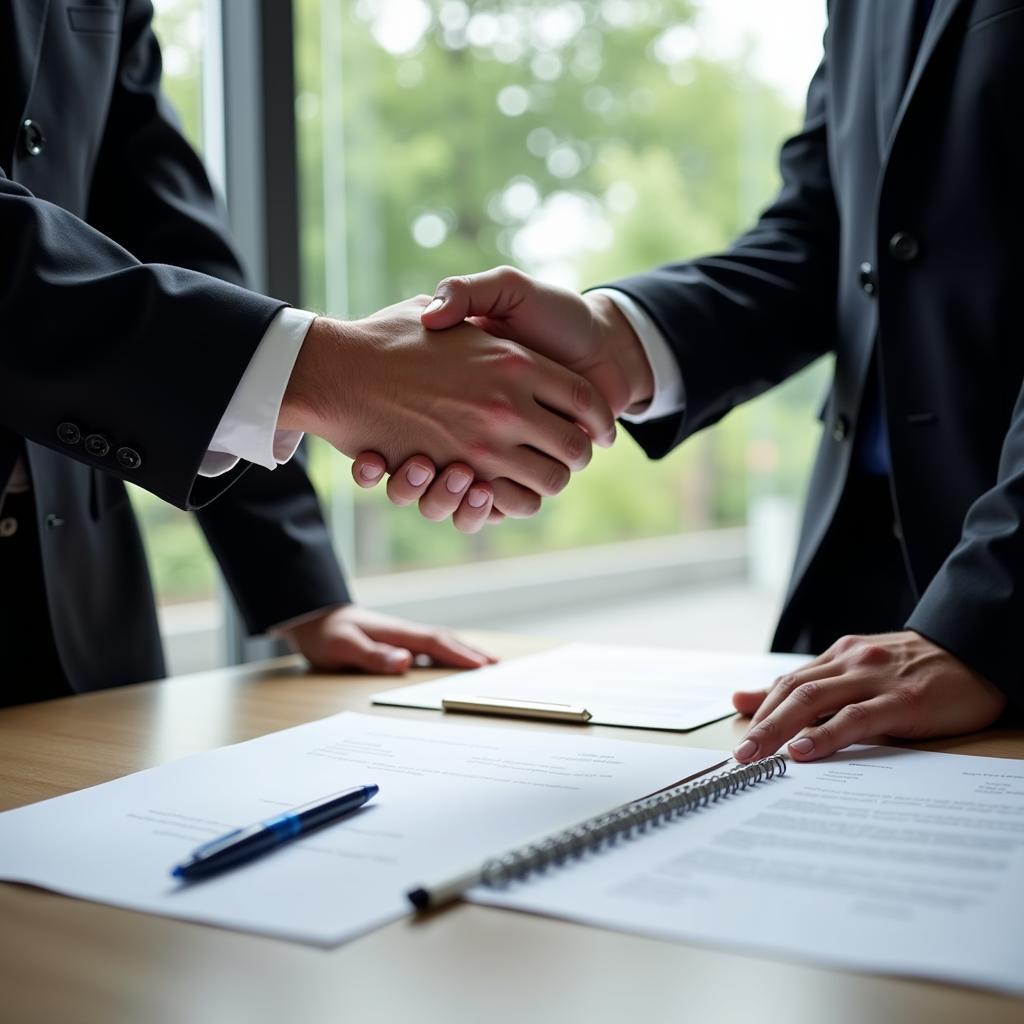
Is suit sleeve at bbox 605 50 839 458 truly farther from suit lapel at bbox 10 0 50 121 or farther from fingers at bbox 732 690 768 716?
suit lapel at bbox 10 0 50 121

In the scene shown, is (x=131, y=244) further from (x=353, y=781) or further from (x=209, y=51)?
(x=209, y=51)

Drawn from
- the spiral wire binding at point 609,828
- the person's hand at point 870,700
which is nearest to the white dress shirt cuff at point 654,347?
the person's hand at point 870,700

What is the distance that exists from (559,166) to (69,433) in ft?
13.3

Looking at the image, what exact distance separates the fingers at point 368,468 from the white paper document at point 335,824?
1.11 feet

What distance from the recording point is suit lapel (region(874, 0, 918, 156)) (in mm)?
1389

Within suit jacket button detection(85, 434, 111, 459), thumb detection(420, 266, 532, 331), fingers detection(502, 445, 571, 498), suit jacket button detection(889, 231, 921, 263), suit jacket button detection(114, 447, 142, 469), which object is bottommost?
fingers detection(502, 445, 571, 498)

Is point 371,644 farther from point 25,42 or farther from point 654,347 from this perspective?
point 25,42

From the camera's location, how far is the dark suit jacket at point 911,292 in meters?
1.30

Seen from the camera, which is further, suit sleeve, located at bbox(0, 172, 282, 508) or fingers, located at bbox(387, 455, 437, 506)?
fingers, located at bbox(387, 455, 437, 506)

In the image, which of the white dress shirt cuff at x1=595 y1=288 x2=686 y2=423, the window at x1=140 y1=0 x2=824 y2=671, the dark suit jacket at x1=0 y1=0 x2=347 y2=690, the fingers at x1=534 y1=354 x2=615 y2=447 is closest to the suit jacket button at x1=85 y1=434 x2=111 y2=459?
the dark suit jacket at x1=0 y1=0 x2=347 y2=690

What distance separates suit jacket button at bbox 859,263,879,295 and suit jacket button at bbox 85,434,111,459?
0.90 meters

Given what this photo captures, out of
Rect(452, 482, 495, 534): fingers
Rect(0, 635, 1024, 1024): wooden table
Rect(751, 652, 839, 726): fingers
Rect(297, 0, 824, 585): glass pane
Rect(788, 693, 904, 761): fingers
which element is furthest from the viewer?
Rect(297, 0, 824, 585): glass pane

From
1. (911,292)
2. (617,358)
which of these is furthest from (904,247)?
(617,358)

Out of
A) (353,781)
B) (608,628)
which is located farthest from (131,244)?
(608,628)
